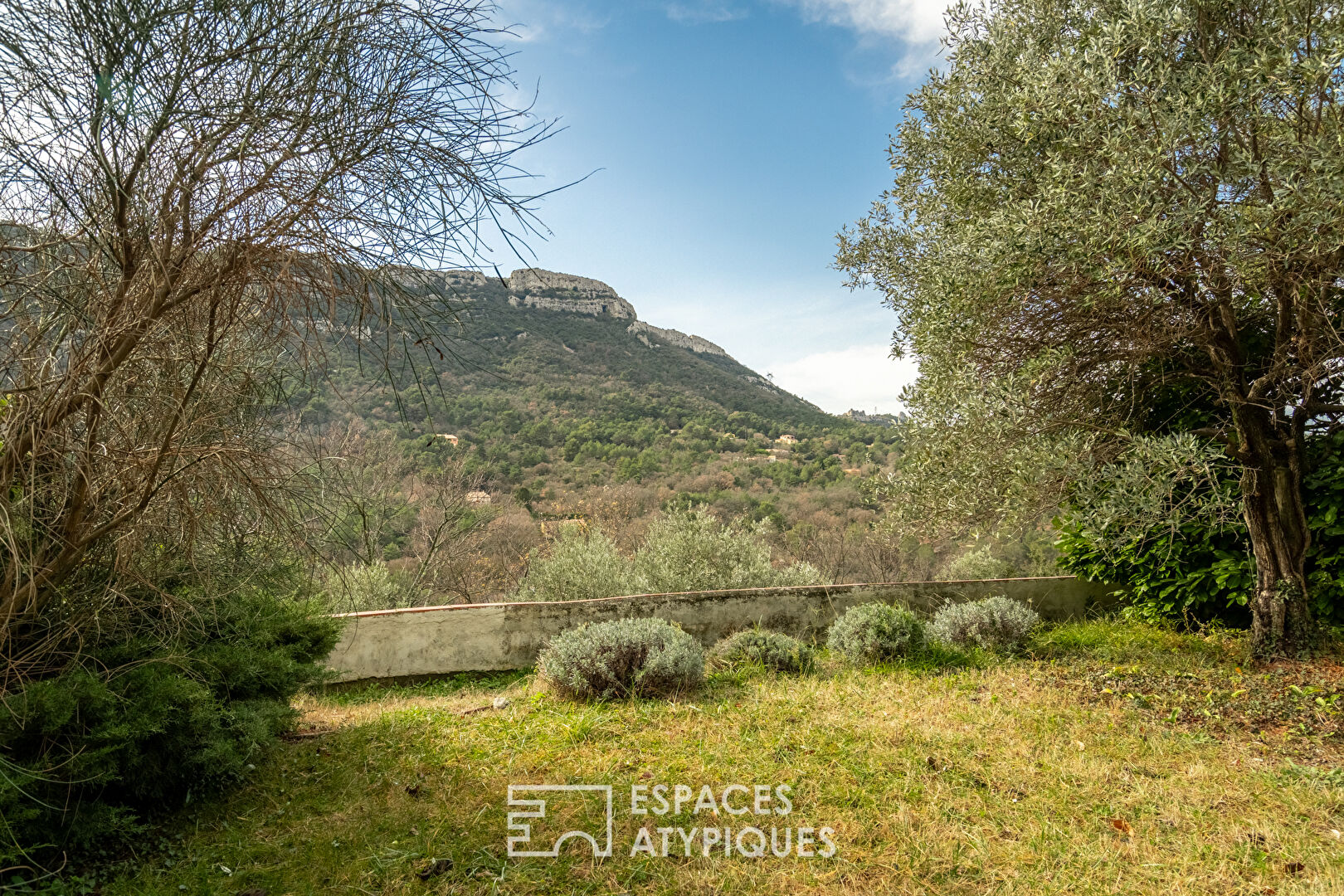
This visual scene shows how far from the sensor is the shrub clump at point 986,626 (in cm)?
702

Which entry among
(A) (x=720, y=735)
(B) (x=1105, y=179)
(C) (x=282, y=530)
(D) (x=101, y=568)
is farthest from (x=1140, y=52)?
(D) (x=101, y=568)

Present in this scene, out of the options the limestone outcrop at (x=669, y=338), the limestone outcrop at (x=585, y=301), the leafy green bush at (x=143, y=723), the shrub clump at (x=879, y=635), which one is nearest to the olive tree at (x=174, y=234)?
the leafy green bush at (x=143, y=723)

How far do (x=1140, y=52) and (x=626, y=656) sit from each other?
5.85 metres

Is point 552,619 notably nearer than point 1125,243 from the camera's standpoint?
No

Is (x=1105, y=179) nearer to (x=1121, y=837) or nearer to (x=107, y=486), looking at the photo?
(x=1121, y=837)

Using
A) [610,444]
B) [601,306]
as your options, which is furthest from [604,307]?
[610,444]

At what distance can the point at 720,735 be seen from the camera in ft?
14.8

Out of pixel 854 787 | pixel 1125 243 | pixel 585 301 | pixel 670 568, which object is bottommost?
pixel 854 787

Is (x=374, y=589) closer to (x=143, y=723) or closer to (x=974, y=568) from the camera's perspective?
(x=143, y=723)

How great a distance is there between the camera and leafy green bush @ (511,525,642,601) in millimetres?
10750

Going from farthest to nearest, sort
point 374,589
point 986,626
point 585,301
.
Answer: point 585,301, point 374,589, point 986,626

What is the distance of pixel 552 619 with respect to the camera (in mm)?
7191
